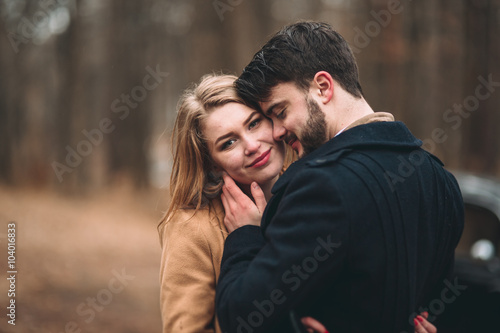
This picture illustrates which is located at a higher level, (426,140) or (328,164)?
(328,164)

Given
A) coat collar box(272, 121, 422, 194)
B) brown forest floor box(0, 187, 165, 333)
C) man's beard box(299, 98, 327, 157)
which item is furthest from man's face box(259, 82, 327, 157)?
brown forest floor box(0, 187, 165, 333)

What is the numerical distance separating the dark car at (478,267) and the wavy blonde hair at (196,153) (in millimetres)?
1545

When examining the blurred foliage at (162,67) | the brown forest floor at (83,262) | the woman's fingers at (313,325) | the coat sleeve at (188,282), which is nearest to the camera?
the woman's fingers at (313,325)

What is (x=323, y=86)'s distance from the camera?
2346 millimetres

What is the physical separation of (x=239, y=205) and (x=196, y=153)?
460 millimetres

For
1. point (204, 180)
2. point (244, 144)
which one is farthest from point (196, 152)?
point (244, 144)

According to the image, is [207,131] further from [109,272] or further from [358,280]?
[109,272]

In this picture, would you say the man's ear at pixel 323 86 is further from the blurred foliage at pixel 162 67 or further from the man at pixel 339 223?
the blurred foliage at pixel 162 67

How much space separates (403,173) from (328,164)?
358mm

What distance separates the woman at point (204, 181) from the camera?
8.02ft

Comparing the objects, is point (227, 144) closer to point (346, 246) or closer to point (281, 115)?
point (281, 115)

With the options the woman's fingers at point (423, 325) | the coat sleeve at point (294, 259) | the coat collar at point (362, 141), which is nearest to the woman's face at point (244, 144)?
the coat collar at point (362, 141)

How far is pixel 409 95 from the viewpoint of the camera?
10.1 m

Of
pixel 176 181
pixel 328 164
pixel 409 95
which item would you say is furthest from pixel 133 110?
pixel 328 164
